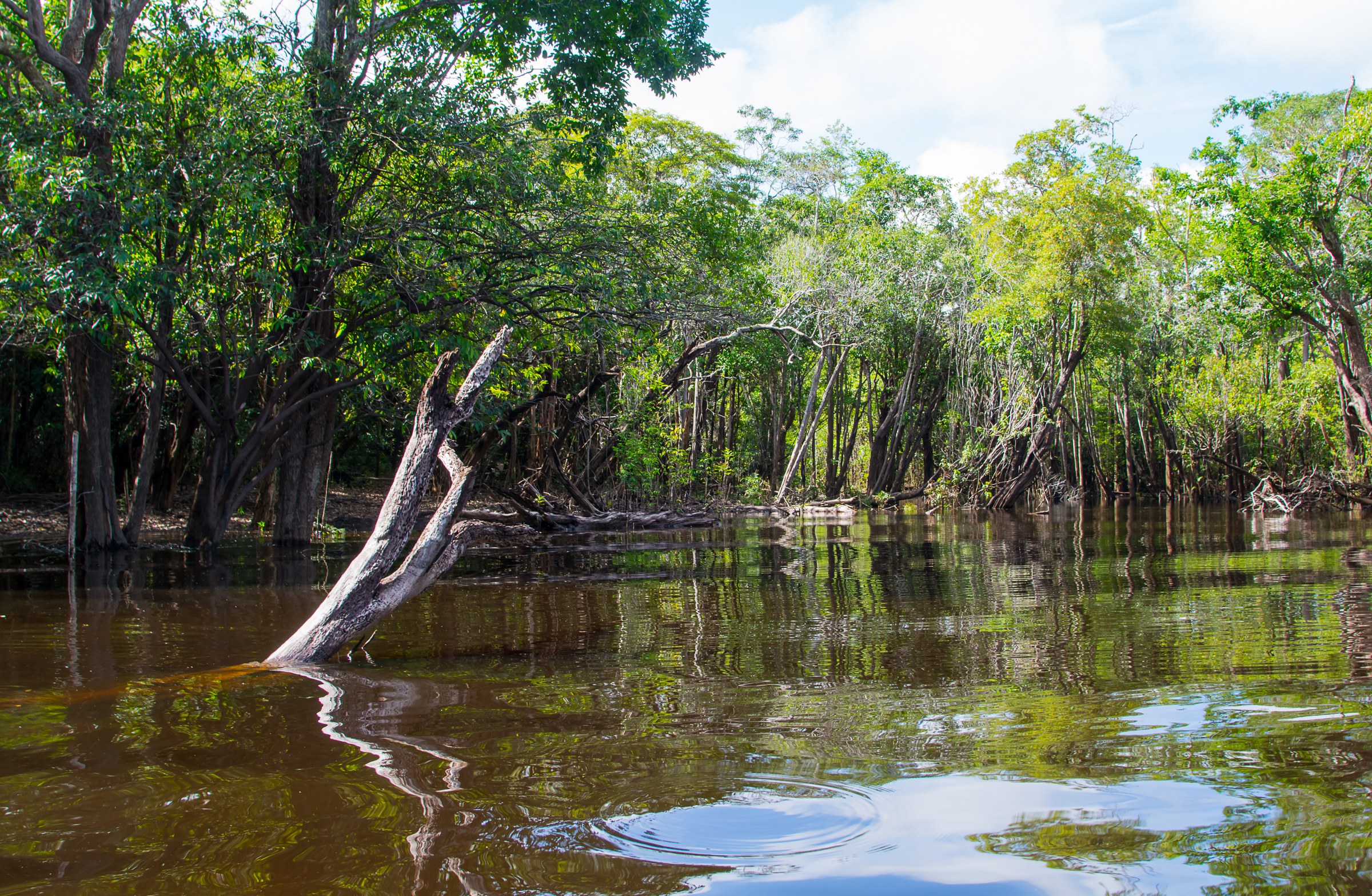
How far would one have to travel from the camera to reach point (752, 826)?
2279 mm

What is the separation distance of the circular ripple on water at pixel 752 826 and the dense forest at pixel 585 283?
8.08 meters

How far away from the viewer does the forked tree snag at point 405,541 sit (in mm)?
4656

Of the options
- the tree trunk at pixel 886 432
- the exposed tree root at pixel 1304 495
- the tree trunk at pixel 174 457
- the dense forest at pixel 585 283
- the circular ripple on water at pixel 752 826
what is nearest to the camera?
the circular ripple on water at pixel 752 826

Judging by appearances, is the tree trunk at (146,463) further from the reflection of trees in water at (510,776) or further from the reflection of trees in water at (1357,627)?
the reflection of trees in water at (1357,627)

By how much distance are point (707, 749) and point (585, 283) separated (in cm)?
879

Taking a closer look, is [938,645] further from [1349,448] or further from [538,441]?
[1349,448]

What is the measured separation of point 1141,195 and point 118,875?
78.0ft

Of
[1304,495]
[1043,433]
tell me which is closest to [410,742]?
[1043,433]

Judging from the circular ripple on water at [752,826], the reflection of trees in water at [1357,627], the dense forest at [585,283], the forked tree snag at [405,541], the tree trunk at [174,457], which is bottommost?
the circular ripple on water at [752,826]

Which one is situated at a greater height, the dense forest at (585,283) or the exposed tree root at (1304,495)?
the dense forest at (585,283)

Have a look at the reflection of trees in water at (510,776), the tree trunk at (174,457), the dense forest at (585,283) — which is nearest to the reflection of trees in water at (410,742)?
the reflection of trees in water at (510,776)

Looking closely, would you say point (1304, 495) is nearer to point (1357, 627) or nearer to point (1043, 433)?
point (1043, 433)

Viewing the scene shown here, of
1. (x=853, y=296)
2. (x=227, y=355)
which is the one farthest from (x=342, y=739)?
(x=853, y=296)

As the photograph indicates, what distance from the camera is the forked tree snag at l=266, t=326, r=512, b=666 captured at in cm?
466
